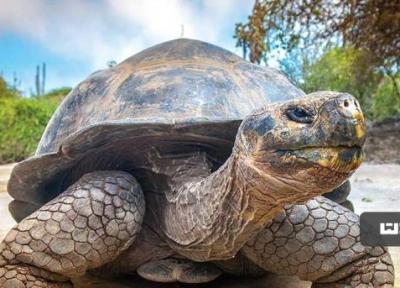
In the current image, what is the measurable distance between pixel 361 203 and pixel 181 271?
8.88ft

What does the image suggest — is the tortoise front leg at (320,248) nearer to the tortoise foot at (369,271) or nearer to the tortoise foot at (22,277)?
the tortoise foot at (369,271)

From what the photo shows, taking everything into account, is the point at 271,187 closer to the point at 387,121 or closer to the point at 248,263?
the point at 248,263

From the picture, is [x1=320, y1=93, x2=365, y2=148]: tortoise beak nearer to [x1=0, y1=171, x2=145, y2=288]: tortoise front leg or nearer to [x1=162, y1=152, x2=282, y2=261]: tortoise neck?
[x1=162, y1=152, x2=282, y2=261]: tortoise neck

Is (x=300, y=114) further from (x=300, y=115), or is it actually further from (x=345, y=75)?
(x=345, y=75)

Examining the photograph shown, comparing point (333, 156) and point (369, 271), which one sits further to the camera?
point (369, 271)

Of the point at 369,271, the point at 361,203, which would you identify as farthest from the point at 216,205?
the point at 361,203

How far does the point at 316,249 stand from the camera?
2.00 metres

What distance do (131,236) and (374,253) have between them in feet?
2.80

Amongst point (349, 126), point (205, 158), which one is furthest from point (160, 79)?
point (349, 126)

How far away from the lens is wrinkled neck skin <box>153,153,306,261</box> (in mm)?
1466

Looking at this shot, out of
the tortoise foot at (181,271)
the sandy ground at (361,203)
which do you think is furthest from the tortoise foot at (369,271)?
the tortoise foot at (181,271)

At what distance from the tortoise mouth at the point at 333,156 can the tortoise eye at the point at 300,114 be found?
65 millimetres

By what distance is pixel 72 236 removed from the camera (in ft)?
6.38

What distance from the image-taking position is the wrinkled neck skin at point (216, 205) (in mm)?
1466
